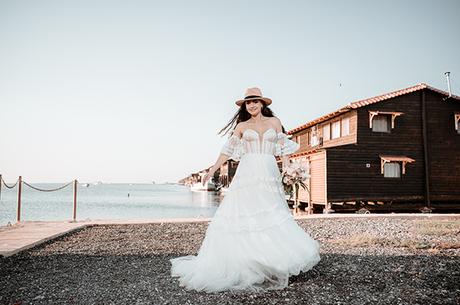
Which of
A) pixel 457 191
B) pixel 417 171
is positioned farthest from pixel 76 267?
pixel 457 191

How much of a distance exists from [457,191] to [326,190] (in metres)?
→ 9.54

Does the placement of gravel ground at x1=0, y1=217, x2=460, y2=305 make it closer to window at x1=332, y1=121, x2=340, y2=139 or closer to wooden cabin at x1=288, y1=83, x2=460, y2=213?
wooden cabin at x1=288, y1=83, x2=460, y2=213

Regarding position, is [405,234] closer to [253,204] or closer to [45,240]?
[253,204]

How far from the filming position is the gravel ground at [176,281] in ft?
11.6

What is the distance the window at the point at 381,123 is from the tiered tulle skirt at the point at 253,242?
19.3 m

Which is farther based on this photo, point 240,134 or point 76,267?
point 76,267

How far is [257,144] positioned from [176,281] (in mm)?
2008

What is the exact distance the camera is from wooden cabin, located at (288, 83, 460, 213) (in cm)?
2039

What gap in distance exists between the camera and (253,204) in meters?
4.10

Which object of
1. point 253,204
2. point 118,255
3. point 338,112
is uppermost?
point 338,112

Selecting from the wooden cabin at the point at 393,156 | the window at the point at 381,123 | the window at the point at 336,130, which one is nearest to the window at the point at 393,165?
the wooden cabin at the point at 393,156

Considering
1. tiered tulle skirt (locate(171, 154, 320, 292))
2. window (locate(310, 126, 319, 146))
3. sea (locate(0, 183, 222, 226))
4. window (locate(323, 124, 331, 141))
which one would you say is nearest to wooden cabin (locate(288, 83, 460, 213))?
window (locate(323, 124, 331, 141))

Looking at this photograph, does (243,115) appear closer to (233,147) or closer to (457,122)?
(233,147)

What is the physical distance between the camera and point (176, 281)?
13.9 ft
